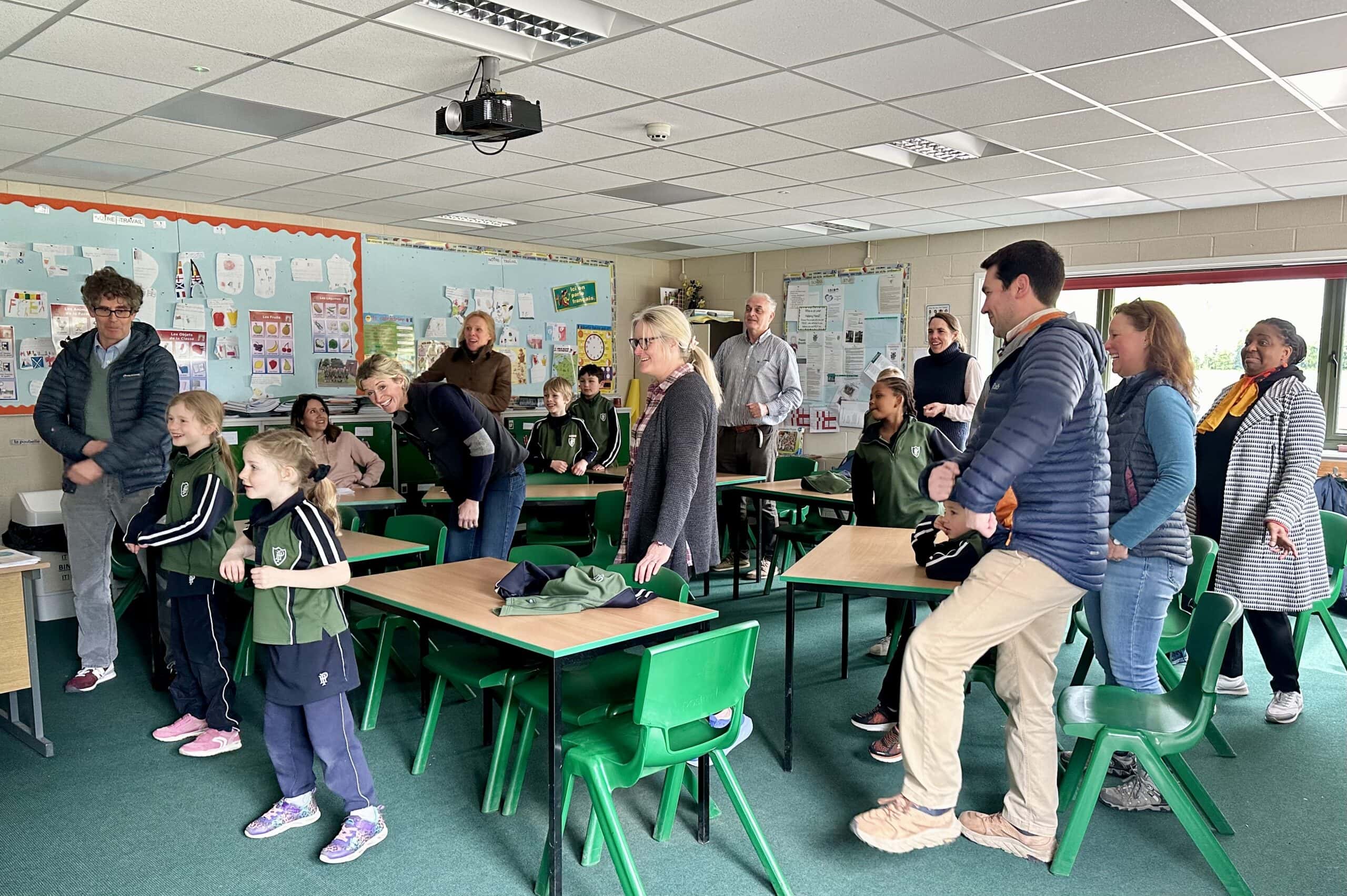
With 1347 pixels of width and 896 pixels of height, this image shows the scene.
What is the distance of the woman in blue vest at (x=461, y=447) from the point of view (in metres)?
3.58

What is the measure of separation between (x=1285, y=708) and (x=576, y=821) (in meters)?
2.83

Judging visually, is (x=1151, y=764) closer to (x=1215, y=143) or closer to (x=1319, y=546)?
(x=1319, y=546)

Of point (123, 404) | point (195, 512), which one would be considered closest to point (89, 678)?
point (123, 404)

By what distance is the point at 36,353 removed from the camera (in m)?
5.61

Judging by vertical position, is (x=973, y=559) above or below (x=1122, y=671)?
above

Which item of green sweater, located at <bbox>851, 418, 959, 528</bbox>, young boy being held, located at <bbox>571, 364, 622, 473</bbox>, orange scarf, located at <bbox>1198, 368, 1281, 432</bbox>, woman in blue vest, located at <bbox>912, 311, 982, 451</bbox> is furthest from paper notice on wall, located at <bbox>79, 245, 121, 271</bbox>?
orange scarf, located at <bbox>1198, 368, 1281, 432</bbox>

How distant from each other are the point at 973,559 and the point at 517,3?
7.28 ft

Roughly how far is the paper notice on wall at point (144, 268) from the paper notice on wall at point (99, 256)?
0.29ft

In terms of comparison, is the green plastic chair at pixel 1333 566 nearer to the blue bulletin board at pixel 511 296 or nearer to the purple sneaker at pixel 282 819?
the purple sneaker at pixel 282 819

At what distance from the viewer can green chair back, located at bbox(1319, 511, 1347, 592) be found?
3.84 m

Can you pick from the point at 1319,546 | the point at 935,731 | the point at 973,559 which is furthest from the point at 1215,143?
the point at 935,731

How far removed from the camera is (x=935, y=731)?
2.42 metres

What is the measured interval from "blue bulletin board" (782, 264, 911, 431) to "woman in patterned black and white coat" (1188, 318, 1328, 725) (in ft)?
13.7

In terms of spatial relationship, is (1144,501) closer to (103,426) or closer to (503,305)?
(103,426)
